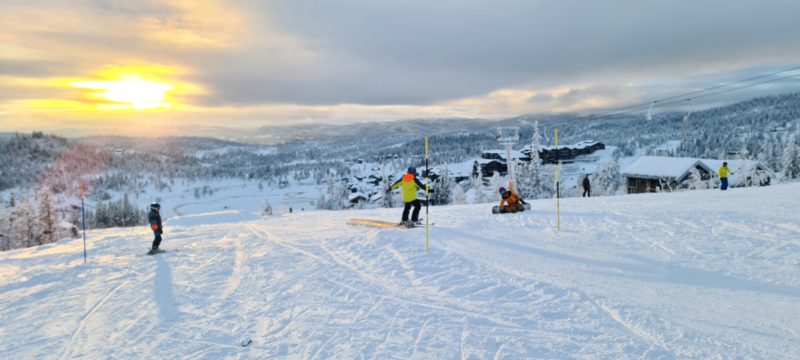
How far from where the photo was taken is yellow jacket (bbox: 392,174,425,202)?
14.0 meters

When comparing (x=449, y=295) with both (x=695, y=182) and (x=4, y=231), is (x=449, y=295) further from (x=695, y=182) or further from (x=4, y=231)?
(x=4, y=231)

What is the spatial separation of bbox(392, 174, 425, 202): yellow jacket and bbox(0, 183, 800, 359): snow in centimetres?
132

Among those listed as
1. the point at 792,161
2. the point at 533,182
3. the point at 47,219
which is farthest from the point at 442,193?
the point at 47,219

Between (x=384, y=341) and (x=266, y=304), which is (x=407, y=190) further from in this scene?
(x=384, y=341)

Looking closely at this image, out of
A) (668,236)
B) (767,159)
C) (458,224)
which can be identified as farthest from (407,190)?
(767,159)

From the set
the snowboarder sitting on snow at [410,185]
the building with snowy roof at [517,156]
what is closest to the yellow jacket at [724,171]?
the snowboarder sitting on snow at [410,185]

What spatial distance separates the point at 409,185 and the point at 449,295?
676cm

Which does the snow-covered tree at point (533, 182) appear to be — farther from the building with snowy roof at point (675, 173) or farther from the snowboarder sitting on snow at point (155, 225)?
the snowboarder sitting on snow at point (155, 225)

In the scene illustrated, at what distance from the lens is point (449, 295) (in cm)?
779

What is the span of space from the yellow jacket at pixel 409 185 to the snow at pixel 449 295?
1321 mm

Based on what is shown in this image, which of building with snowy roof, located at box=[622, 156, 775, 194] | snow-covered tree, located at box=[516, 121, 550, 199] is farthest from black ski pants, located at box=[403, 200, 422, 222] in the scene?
building with snowy roof, located at box=[622, 156, 775, 194]

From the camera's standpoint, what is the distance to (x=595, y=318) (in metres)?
6.33

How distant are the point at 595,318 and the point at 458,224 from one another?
9122mm

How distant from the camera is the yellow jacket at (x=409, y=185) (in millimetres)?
14016
